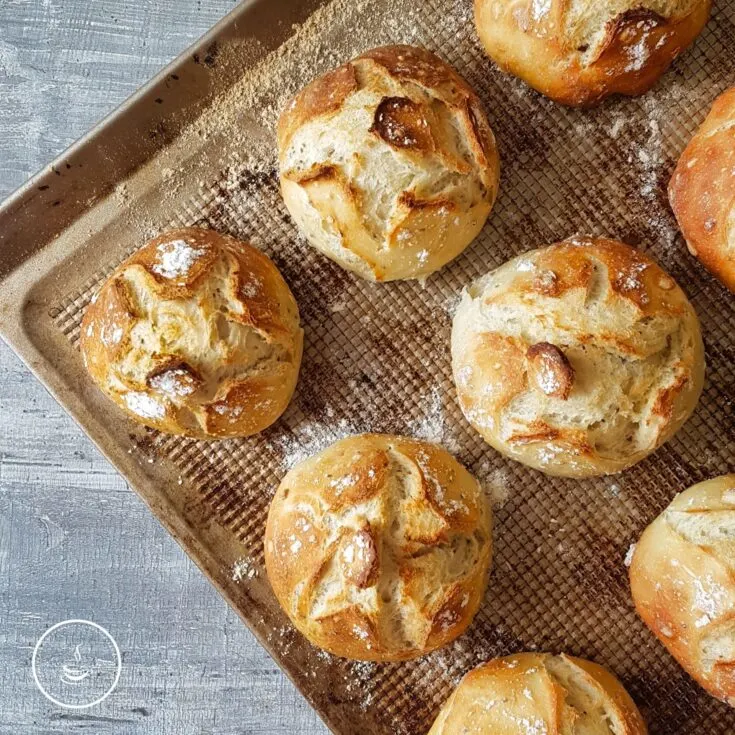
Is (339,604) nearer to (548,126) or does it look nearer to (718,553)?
(718,553)

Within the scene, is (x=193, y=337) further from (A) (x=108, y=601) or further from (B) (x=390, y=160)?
(A) (x=108, y=601)

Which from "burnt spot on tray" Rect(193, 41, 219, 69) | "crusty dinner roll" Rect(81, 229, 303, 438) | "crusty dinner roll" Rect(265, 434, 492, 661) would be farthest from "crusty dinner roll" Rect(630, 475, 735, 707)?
"burnt spot on tray" Rect(193, 41, 219, 69)

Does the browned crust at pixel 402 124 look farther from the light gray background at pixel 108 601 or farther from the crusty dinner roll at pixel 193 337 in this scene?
the light gray background at pixel 108 601

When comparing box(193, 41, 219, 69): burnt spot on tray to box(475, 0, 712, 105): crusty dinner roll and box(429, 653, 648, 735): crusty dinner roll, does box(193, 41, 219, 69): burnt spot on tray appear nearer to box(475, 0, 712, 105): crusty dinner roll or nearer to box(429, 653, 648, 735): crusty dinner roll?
box(475, 0, 712, 105): crusty dinner roll

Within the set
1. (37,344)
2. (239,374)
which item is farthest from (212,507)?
(37,344)

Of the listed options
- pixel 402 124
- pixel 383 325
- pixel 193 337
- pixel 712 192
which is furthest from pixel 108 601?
pixel 712 192

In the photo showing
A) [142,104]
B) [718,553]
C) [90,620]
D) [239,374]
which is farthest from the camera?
[90,620]
